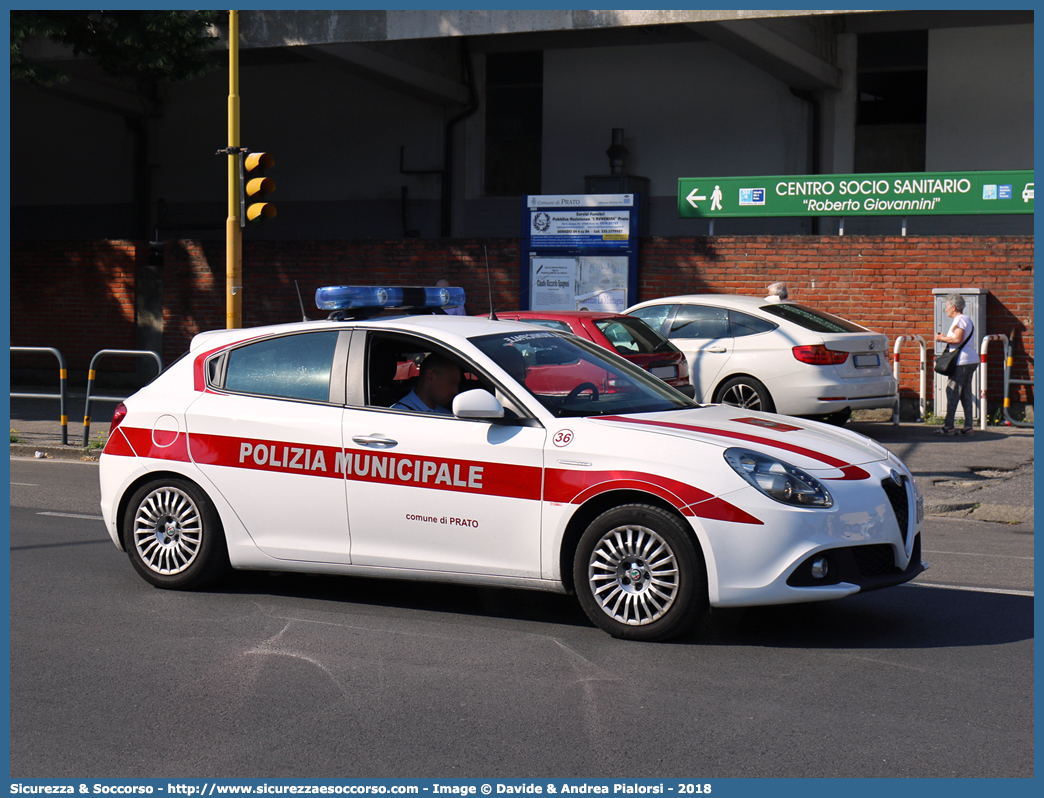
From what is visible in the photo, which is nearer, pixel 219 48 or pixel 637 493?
pixel 637 493

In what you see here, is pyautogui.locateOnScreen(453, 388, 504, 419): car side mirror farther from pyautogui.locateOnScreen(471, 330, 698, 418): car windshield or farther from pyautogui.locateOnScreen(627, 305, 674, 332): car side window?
pyautogui.locateOnScreen(627, 305, 674, 332): car side window

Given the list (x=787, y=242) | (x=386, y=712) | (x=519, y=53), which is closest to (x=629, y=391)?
(x=386, y=712)

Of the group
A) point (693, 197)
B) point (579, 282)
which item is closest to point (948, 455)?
point (693, 197)

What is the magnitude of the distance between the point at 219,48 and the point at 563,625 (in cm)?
1747

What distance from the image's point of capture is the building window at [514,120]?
994 inches

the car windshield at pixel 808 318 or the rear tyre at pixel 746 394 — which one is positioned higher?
the car windshield at pixel 808 318

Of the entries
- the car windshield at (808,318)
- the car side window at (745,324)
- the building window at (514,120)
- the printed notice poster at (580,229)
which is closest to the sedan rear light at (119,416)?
the car side window at (745,324)

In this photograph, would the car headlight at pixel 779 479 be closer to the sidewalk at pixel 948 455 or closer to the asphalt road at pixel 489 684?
the asphalt road at pixel 489 684

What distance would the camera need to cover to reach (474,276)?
19.5 metres

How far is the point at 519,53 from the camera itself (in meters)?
25.2

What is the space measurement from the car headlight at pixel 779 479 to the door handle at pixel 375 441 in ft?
5.74

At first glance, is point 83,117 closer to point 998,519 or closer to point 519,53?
point 519,53

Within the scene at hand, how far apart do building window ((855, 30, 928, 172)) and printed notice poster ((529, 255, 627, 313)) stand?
7484 mm

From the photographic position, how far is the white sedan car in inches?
532
